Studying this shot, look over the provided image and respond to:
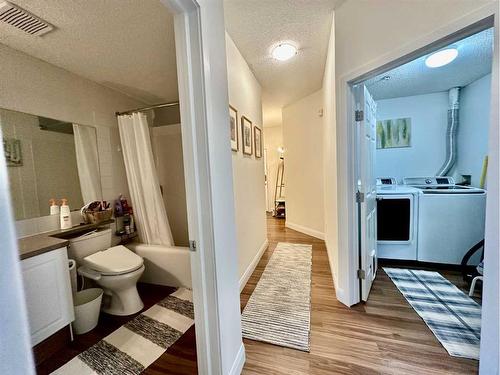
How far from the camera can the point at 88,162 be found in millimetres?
2301


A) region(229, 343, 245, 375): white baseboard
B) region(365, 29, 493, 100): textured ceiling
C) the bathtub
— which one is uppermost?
region(365, 29, 493, 100): textured ceiling

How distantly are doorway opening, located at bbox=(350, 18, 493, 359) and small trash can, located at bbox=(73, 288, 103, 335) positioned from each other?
2.31 metres

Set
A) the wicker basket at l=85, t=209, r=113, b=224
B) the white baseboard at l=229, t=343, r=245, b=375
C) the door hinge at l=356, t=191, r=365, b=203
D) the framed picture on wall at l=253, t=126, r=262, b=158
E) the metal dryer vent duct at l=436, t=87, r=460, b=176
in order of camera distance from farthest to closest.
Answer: the metal dryer vent duct at l=436, t=87, r=460, b=176 < the framed picture on wall at l=253, t=126, r=262, b=158 < the wicker basket at l=85, t=209, r=113, b=224 < the door hinge at l=356, t=191, r=365, b=203 < the white baseboard at l=229, t=343, r=245, b=375

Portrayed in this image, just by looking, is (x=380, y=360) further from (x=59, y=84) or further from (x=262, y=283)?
(x=59, y=84)

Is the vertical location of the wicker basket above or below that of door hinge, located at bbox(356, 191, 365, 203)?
below

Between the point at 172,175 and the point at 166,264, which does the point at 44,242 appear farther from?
the point at 172,175

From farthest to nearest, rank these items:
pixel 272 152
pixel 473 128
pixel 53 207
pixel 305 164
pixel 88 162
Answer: pixel 272 152
pixel 305 164
pixel 473 128
pixel 88 162
pixel 53 207

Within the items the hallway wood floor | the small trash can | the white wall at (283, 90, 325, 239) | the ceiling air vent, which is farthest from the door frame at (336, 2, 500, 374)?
the ceiling air vent

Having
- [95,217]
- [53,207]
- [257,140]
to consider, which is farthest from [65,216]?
[257,140]

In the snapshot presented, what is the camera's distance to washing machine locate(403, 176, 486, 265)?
2.33 m

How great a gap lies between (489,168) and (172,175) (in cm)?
298

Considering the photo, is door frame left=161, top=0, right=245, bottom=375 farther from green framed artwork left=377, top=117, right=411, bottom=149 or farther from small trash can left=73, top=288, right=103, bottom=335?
green framed artwork left=377, top=117, right=411, bottom=149

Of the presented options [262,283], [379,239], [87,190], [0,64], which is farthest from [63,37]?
[379,239]

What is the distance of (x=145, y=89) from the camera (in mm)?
2631
